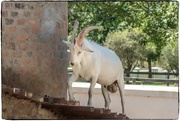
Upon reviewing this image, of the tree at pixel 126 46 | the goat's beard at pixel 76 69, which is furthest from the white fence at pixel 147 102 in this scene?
the tree at pixel 126 46

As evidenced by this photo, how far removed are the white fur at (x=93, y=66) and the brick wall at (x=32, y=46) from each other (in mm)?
527

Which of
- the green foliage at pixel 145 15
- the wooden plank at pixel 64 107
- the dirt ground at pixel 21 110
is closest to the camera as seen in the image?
the dirt ground at pixel 21 110

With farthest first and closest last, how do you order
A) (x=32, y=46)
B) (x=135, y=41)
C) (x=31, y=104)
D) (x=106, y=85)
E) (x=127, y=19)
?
(x=135, y=41), (x=127, y=19), (x=106, y=85), (x=32, y=46), (x=31, y=104)

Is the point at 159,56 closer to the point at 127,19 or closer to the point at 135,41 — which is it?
→ the point at 135,41

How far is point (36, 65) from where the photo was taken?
15.6 feet

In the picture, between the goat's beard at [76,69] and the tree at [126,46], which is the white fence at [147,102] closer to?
the goat's beard at [76,69]

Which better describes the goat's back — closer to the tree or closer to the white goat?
the white goat

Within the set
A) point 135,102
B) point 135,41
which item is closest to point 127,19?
point 135,102

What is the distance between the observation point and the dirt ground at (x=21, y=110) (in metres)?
3.92

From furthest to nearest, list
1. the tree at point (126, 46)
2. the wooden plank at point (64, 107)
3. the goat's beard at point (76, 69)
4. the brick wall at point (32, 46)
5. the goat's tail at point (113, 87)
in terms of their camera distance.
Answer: the tree at point (126, 46) < the goat's tail at point (113, 87) < the brick wall at point (32, 46) < the goat's beard at point (76, 69) < the wooden plank at point (64, 107)

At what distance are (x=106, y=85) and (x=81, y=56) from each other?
2.99 ft

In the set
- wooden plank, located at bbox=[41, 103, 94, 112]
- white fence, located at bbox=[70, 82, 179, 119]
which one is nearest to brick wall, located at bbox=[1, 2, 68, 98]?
wooden plank, located at bbox=[41, 103, 94, 112]

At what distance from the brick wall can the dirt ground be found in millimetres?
469

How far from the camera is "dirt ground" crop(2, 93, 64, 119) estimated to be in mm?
3919
